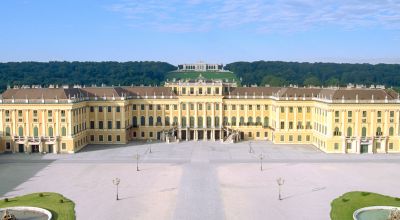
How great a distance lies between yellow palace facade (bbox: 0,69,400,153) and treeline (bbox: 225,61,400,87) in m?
42.9

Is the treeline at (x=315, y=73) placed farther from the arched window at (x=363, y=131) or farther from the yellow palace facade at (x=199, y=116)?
the arched window at (x=363, y=131)

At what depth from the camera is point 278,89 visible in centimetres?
8919

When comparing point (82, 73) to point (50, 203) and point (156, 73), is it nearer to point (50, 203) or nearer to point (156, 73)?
point (156, 73)

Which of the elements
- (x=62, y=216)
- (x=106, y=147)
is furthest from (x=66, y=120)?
(x=62, y=216)

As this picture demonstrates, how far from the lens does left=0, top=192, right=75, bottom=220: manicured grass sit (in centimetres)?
3844

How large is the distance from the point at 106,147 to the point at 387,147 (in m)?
46.4

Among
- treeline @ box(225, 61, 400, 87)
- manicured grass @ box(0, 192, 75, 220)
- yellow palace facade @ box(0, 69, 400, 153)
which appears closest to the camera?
manicured grass @ box(0, 192, 75, 220)

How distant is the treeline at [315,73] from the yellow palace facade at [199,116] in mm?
42914

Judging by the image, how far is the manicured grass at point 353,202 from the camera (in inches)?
1514

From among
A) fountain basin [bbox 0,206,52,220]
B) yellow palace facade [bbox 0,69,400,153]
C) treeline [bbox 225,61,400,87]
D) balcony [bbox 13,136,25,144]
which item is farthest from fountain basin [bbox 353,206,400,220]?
treeline [bbox 225,61,400,87]

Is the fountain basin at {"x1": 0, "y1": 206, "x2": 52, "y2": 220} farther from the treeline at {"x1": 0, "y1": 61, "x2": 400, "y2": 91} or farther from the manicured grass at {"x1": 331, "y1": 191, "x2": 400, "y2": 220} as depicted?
the treeline at {"x1": 0, "y1": 61, "x2": 400, "y2": 91}

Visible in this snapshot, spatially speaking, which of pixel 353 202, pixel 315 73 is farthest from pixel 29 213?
pixel 315 73

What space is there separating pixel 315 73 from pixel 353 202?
140 m

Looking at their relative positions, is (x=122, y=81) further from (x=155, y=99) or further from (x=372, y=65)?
(x=372, y=65)
